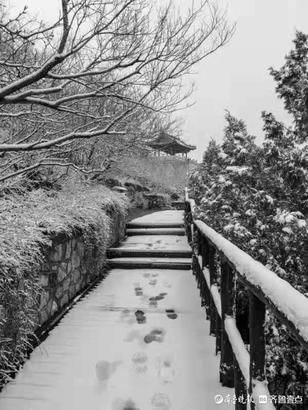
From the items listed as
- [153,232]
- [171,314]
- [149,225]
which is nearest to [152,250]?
[153,232]

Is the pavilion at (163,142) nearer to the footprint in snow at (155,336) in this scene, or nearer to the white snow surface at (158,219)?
the white snow surface at (158,219)

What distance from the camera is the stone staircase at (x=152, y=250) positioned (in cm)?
657

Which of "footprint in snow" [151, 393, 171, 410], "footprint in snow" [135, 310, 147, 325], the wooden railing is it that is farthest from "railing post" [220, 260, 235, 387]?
"footprint in snow" [135, 310, 147, 325]

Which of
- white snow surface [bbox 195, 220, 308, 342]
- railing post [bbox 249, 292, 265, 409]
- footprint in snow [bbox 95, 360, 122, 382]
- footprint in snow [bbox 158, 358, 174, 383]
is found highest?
white snow surface [bbox 195, 220, 308, 342]

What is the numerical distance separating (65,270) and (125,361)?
170 cm

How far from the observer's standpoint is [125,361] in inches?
119

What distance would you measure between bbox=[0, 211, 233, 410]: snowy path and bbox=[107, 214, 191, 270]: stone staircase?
1.68 meters

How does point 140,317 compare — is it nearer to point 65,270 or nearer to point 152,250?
point 65,270

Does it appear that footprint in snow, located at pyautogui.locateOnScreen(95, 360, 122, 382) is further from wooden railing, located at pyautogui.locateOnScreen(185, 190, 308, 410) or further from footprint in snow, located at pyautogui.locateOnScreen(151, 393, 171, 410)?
wooden railing, located at pyautogui.locateOnScreen(185, 190, 308, 410)

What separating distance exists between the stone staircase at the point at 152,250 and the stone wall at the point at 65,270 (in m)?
0.85

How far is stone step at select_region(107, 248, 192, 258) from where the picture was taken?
23.1 feet

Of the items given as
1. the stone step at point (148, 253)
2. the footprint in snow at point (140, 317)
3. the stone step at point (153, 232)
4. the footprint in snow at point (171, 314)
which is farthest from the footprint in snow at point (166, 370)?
the stone step at point (153, 232)

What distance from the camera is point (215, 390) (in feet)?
8.21

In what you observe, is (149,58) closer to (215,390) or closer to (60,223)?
(60,223)
